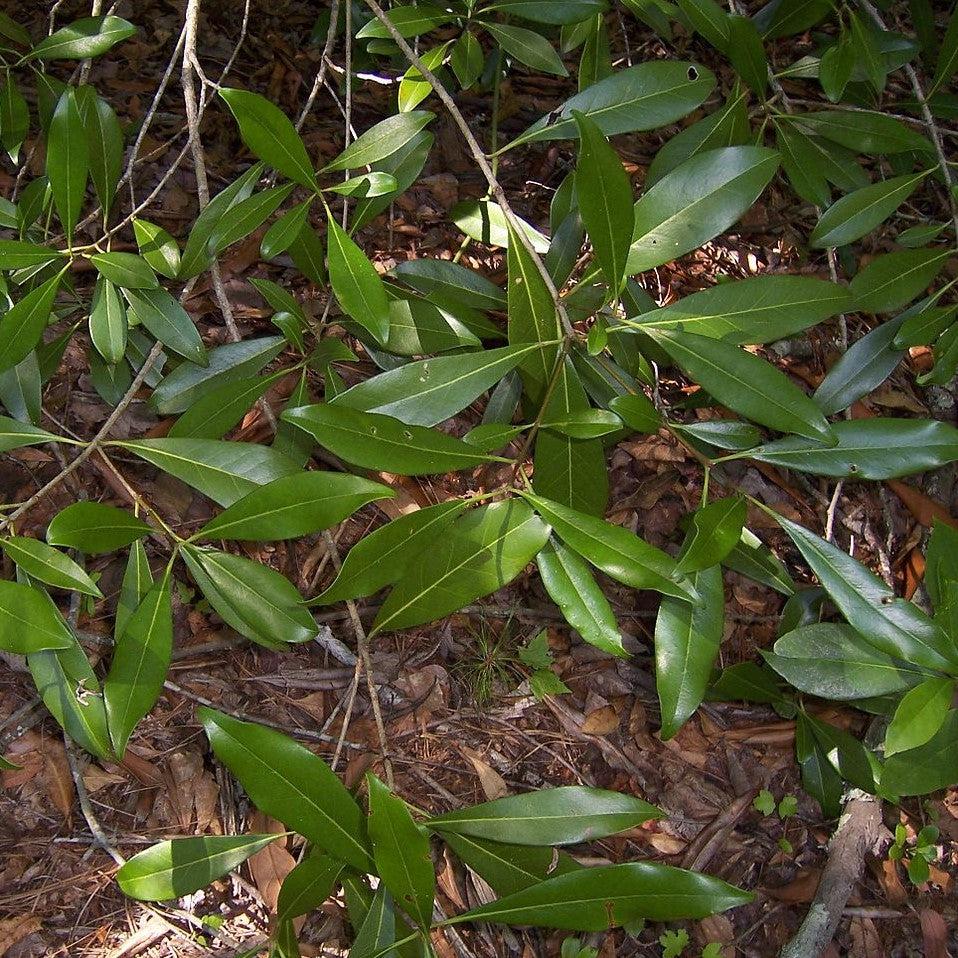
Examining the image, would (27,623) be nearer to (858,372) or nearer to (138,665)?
(138,665)

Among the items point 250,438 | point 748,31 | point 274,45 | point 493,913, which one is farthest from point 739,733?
point 274,45

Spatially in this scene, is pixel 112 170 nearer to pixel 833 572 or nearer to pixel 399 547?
pixel 399 547

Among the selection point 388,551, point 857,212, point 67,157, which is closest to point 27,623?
point 388,551

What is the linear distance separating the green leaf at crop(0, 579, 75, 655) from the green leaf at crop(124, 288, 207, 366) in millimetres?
475

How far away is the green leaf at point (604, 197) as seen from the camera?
1.15 metres

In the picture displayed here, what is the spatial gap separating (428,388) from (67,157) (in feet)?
2.15

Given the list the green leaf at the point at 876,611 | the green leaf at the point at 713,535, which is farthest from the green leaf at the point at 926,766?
the green leaf at the point at 713,535

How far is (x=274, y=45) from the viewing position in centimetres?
202

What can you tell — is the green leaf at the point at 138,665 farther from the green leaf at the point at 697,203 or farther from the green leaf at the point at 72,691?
the green leaf at the point at 697,203

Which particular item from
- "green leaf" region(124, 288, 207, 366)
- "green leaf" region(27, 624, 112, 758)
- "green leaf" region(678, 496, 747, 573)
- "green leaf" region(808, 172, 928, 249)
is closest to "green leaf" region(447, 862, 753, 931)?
"green leaf" region(678, 496, 747, 573)

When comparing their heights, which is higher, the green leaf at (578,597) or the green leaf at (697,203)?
the green leaf at (697,203)

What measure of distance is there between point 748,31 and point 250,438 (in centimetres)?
117

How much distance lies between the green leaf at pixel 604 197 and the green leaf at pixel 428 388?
0.21m

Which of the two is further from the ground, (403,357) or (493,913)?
(403,357)
